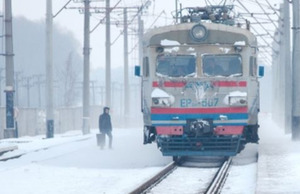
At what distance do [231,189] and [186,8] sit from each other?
27.3 ft

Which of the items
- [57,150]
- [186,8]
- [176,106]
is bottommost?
[57,150]

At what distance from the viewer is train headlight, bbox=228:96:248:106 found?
20797mm

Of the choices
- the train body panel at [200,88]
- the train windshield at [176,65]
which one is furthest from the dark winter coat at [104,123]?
the train windshield at [176,65]

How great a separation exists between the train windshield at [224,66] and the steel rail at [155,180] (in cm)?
269

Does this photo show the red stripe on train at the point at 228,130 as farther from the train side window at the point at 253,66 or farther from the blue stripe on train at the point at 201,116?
the train side window at the point at 253,66

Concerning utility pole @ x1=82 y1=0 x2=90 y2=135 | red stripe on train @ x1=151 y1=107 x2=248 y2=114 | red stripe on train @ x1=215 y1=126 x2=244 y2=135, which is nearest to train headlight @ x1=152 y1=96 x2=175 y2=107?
red stripe on train @ x1=151 y1=107 x2=248 y2=114

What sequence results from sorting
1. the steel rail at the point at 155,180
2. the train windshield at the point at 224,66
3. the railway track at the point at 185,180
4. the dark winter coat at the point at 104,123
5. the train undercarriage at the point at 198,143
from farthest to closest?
the dark winter coat at the point at 104,123 → the train windshield at the point at 224,66 → the train undercarriage at the point at 198,143 → the railway track at the point at 185,180 → the steel rail at the point at 155,180

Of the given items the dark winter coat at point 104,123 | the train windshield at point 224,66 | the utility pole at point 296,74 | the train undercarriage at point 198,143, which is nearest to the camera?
the train undercarriage at point 198,143

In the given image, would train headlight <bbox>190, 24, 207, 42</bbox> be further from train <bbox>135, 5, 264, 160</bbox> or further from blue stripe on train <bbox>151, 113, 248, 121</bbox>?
blue stripe on train <bbox>151, 113, 248, 121</bbox>

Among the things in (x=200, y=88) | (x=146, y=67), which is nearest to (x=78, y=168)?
(x=146, y=67)

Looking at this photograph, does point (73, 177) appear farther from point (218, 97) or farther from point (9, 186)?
point (218, 97)

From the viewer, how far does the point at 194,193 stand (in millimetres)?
16328

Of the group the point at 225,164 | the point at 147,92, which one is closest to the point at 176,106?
the point at 147,92

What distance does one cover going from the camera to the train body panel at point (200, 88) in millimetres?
20859
